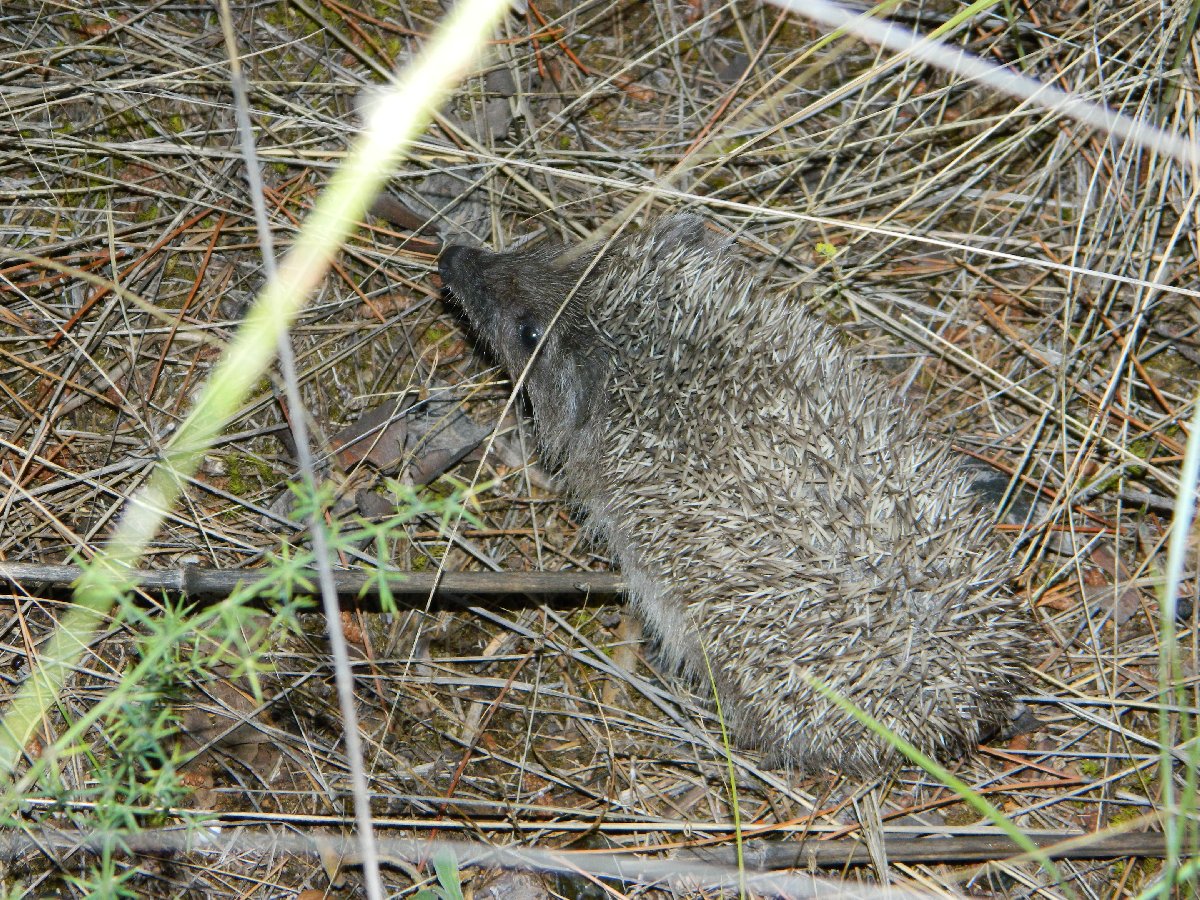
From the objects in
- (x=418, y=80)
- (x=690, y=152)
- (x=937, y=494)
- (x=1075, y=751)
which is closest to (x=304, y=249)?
(x=418, y=80)

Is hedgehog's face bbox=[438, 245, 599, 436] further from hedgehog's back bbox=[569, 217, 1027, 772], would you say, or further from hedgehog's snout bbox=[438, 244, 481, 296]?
hedgehog's back bbox=[569, 217, 1027, 772]

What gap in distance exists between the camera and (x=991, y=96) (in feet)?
16.7

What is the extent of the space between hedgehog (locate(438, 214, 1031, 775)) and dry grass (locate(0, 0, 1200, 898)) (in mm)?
417

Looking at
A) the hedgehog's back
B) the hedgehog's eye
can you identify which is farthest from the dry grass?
the hedgehog's back

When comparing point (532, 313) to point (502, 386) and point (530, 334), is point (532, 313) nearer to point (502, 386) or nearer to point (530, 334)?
point (530, 334)

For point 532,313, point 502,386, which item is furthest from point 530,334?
point 502,386

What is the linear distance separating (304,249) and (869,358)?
2.92 metres

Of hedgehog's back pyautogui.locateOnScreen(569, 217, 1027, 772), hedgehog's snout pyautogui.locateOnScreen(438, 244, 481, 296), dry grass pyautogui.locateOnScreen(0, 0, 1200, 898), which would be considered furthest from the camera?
hedgehog's snout pyautogui.locateOnScreen(438, 244, 481, 296)

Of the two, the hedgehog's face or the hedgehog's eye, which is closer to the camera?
the hedgehog's face

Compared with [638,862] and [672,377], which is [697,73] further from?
[638,862]

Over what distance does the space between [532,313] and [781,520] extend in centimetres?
167

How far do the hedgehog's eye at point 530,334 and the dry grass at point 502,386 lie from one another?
13.1 inches

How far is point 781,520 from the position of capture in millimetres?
3824

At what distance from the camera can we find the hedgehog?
3768mm
